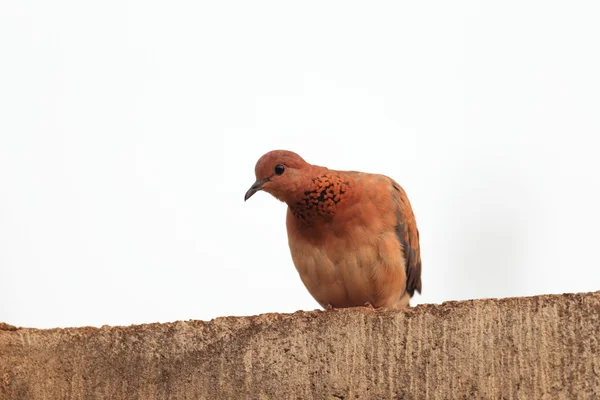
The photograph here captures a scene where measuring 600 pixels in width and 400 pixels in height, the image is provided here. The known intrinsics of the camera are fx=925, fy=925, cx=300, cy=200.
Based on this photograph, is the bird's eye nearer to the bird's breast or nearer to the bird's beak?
the bird's beak

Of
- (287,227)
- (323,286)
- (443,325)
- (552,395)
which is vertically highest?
(287,227)

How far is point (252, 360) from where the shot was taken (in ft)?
12.2

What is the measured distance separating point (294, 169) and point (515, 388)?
3257 millimetres

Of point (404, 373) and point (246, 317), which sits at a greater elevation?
point (246, 317)

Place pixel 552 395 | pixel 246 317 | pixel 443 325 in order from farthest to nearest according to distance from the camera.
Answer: pixel 246 317
pixel 443 325
pixel 552 395

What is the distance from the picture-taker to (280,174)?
6.41 metres

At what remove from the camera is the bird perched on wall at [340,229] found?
632 centimetres

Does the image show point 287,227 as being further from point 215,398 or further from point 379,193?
point 215,398

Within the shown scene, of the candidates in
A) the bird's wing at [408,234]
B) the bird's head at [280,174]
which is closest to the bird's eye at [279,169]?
the bird's head at [280,174]

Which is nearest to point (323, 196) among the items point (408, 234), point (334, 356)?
point (408, 234)

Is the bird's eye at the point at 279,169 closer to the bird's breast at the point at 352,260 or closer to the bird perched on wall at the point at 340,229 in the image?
the bird perched on wall at the point at 340,229

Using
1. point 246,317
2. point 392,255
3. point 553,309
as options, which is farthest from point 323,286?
point 553,309

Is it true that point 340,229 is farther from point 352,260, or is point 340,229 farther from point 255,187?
point 255,187

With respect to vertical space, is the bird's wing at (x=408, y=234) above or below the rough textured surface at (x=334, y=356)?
above
